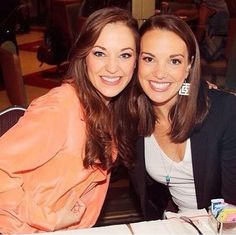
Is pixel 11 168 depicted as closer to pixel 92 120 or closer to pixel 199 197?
pixel 92 120

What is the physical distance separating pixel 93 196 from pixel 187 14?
4169mm

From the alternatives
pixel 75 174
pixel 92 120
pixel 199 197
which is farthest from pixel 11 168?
pixel 199 197

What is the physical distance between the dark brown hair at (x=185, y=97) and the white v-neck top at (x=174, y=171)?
2.7 inches

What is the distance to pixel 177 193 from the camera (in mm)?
2016

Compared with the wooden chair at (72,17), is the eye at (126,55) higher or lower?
higher

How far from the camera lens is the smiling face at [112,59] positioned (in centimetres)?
167

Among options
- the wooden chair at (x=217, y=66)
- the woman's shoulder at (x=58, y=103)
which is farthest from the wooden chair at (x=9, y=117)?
the wooden chair at (x=217, y=66)

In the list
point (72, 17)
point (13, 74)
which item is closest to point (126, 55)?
point (13, 74)

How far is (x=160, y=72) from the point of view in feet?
5.77

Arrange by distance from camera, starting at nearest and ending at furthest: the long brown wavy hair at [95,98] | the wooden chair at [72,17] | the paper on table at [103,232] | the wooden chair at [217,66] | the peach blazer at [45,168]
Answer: the paper on table at [103,232] < the peach blazer at [45,168] < the long brown wavy hair at [95,98] < the wooden chair at [217,66] < the wooden chair at [72,17]

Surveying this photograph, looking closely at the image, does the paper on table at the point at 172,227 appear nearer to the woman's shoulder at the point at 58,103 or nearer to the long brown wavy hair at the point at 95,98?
the long brown wavy hair at the point at 95,98

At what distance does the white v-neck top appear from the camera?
75.9 inches

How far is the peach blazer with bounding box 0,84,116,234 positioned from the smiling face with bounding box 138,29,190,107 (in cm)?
36

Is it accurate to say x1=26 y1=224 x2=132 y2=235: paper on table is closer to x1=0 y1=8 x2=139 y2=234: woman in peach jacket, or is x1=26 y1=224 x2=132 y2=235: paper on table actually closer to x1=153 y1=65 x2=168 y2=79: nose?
x1=0 y1=8 x2=139 y2=234: woman in peach jacket
